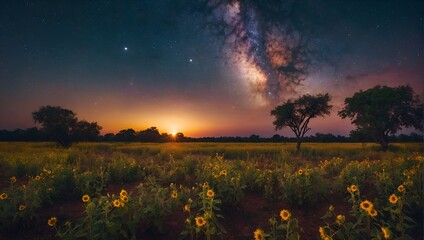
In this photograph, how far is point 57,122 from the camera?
42188mm

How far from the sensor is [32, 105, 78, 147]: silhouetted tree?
4153cm

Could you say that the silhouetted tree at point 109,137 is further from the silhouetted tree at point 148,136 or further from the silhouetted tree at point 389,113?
the silhouetted tree at point 389,113

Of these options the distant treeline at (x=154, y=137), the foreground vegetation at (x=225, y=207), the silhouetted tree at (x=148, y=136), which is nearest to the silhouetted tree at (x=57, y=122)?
the distant treeline at (x=154, y=137)

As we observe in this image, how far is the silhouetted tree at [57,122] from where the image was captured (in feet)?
136

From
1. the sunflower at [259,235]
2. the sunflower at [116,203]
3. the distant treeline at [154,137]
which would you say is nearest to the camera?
the sunflower at [259,235]

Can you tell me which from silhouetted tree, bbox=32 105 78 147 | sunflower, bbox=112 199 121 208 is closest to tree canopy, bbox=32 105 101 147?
silhouetted tree, bbox=32 105 78 147

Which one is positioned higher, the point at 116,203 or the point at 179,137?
the point at 179,137

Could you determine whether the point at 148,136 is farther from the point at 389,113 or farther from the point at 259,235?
the point at 259,235

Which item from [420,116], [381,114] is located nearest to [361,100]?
[381,114]

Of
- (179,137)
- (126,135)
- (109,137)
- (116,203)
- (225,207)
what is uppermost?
(126,135)

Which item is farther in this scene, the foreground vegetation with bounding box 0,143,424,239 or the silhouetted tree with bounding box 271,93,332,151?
the silhouetted tree with bounding box 271,93,332,151

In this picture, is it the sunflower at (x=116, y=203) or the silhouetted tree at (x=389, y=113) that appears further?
the silhouetted tree at (x=389, y=113)

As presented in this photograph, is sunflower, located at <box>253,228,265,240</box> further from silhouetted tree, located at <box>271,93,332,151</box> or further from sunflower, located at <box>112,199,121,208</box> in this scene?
silhouetted tree, located at <box>271,93,332,151</box>

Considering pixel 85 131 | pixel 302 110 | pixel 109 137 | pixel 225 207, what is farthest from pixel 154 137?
pixel 225 207
